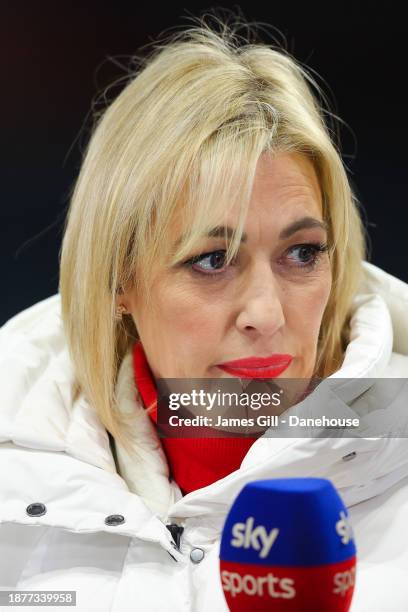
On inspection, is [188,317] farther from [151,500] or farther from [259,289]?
[151,500]

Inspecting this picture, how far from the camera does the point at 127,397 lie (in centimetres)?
139

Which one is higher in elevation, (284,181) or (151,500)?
(284,181)

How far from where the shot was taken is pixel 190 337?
1225mm

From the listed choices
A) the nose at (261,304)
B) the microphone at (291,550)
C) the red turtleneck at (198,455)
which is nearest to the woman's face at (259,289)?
the nose at (261,304)

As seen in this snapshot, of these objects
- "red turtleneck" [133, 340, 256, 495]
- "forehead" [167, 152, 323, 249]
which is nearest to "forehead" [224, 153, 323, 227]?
"forehead" [167, 152, 323, 249]

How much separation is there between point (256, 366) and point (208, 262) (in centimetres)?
17

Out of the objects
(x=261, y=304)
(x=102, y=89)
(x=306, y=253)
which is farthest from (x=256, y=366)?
(x=102, y=89)

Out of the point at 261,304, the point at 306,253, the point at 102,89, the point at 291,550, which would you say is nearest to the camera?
the point at 291,550

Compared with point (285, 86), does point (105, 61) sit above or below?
below

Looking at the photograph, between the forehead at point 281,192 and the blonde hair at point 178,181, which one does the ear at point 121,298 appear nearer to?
the blonde hair at point 178,181

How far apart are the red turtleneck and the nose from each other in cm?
19

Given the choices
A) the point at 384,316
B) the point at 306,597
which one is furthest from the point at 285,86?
the point at 306,597

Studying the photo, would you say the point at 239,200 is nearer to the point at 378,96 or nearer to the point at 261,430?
the point at 261,430

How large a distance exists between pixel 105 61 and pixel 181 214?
0.80m
